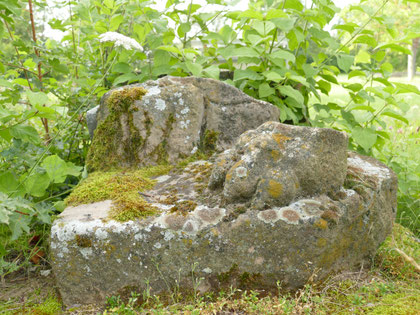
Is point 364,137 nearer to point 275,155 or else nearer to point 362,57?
point 362,57

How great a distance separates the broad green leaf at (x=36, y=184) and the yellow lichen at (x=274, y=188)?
5.53 ft


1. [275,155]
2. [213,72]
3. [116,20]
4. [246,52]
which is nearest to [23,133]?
[116,20]

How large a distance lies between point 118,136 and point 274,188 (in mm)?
1672

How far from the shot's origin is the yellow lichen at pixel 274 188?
250cm

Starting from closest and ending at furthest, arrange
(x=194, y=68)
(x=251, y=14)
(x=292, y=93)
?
1. (x=251, y=14)
2. (x=292, y=93)
3. (x=194, y=68)

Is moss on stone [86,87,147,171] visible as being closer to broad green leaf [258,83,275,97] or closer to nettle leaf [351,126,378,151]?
broad green leaf [258,83,275,97]

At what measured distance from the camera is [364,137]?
3.85 metres

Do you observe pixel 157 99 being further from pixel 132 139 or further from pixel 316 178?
pixel 316 178

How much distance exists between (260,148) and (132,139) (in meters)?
1.37

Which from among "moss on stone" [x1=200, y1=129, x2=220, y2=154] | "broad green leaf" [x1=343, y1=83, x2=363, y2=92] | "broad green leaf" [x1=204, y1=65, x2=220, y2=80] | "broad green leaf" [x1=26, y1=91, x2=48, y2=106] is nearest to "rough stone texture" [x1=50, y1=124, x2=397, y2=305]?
"broad green leaf" [x1=26, y1=91, x2=48, y2=106]

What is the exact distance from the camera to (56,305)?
99.1 inches

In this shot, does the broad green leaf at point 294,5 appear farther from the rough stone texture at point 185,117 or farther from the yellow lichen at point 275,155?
the yellow lichen at point 275,155

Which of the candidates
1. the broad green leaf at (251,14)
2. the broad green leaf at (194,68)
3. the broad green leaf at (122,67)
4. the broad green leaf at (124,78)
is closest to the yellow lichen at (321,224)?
the broad green leaf at (194,68)

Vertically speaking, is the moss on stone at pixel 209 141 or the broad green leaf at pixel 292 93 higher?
the broad green leaf at pixel 292 93
